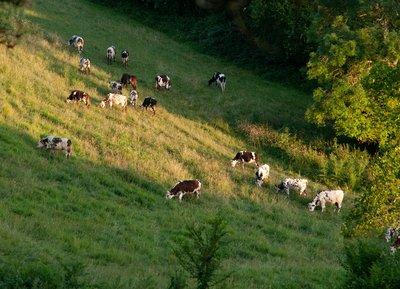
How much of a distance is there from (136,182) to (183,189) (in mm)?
1989

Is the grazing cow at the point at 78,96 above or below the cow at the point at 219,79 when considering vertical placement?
below

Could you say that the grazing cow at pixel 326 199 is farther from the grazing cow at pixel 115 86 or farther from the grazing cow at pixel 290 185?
the grazing cow at pixel 115 86

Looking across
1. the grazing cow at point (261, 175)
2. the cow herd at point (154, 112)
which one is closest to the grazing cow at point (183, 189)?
the cow herd at point (154, 112)

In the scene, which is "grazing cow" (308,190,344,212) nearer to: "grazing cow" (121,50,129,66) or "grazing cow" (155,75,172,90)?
"grazing cow" (155,75,172,90)

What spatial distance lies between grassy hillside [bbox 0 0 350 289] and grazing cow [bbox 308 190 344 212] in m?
0.55

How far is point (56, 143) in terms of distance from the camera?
22.3m

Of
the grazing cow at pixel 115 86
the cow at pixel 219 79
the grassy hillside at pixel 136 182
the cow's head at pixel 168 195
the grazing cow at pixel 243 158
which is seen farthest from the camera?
the cow at pixel 219 79

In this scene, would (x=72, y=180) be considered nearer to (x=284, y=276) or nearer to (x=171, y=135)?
(x=284, y=276)

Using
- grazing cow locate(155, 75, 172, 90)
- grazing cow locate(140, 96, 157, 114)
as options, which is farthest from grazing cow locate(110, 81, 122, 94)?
grazing cow locate(155, 75, 172, 90)

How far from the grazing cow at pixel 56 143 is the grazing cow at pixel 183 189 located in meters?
4.56

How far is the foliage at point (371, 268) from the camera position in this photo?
9.55 m

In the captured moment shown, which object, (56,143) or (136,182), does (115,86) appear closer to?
(56,143)

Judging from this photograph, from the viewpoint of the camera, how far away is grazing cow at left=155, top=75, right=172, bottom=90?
131ft

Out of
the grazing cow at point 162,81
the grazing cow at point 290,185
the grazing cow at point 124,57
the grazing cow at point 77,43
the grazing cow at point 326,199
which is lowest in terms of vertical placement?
the grazing cow at point 326,199
